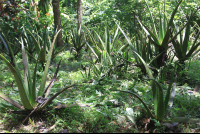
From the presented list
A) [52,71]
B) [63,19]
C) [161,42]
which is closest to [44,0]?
[63,19]

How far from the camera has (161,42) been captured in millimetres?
2205

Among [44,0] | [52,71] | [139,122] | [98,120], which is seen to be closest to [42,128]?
[98,120]

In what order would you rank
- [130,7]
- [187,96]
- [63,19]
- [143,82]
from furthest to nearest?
[63,19], [130,7], [143,82], [187,96]

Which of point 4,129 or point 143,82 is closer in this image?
point 4,129

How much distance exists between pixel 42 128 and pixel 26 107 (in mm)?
221

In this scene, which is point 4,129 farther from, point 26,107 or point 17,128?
point 26,107

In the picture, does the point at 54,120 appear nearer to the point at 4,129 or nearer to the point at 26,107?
the point at 26,107

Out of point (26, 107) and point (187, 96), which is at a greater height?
point (26, 107)

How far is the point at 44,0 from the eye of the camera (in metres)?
6.27

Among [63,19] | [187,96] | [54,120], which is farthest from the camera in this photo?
[63,19]

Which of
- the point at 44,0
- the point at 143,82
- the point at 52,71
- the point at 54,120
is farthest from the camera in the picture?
the point at 44,0

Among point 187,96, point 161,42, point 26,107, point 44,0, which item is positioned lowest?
point 187,96

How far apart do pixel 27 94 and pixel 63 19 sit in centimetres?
614

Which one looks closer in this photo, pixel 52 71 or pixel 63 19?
pixel 52 71
